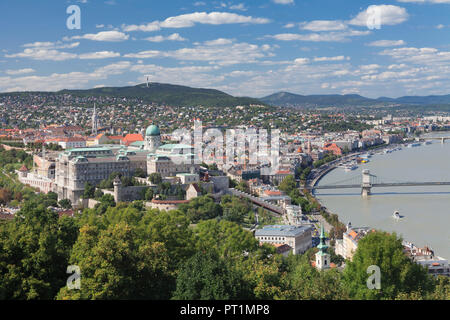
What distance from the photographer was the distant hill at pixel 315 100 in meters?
125

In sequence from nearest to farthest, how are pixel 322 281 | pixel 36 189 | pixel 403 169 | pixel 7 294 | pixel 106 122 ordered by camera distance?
pixel 7 294 → pixel 322 281 → pixel 36 189 → pixel 403 169 → pixel 106 122

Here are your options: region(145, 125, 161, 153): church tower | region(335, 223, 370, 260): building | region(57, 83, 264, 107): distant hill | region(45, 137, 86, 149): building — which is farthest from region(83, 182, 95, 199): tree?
region(57, 83, 264, 107): distant hill

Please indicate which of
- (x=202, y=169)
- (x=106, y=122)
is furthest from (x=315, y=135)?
(x=202, y=169)

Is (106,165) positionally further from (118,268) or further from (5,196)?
(118,268)

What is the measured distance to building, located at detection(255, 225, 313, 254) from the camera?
13.4 meters

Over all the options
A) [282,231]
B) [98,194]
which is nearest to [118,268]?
[282,231]

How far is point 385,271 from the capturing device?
6.62 metres

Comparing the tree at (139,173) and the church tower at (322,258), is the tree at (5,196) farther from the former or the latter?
the church tower at (322,258)

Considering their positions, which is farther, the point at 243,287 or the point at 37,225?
the point at 37,225

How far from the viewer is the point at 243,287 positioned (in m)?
5.84

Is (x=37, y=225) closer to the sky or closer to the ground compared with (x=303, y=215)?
closer to the sky

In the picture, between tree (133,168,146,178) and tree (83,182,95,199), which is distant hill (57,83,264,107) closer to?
tree (133,168,146,178)
